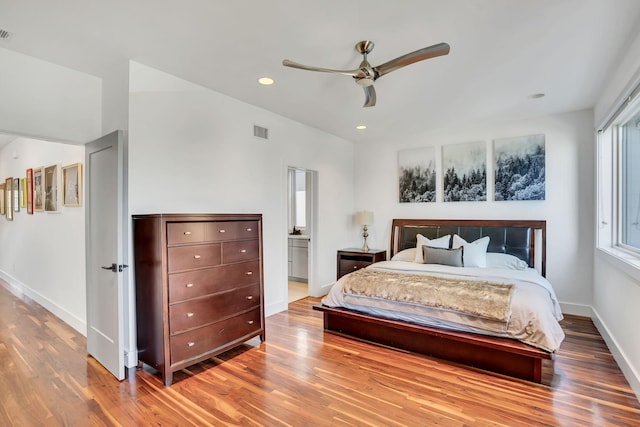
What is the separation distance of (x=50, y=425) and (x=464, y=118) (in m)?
5.34

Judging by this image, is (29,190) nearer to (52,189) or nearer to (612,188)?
(52,189)

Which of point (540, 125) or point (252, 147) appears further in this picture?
point (540, 125)

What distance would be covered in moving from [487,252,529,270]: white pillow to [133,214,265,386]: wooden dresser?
3.11 metres

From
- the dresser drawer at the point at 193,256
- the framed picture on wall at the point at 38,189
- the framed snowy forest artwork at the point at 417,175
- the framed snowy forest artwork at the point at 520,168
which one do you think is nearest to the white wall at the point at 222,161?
the dresser drawer at the point at 193,256

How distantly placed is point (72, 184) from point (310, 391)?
3553 mm

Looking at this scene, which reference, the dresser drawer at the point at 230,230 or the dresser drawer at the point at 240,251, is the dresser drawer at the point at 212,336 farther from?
the dresser drawer at the point at 230,230

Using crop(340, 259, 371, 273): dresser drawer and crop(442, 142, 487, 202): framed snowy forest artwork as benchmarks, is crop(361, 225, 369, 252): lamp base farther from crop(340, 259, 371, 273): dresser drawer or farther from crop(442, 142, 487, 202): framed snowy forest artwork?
crop(442, 142, 487, 202): framed snowy forest artwork

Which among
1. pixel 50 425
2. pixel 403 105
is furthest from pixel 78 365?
pixel 403 105

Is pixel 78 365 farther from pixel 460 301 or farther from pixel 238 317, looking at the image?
pixel 460 301

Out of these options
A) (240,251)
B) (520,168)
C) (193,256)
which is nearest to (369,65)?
(240,251)

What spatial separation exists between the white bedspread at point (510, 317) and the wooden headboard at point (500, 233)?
627 mm

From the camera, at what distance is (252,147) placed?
4062mm

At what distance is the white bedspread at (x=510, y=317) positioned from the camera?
257 cm

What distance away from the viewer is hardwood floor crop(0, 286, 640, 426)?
7.11 ft
